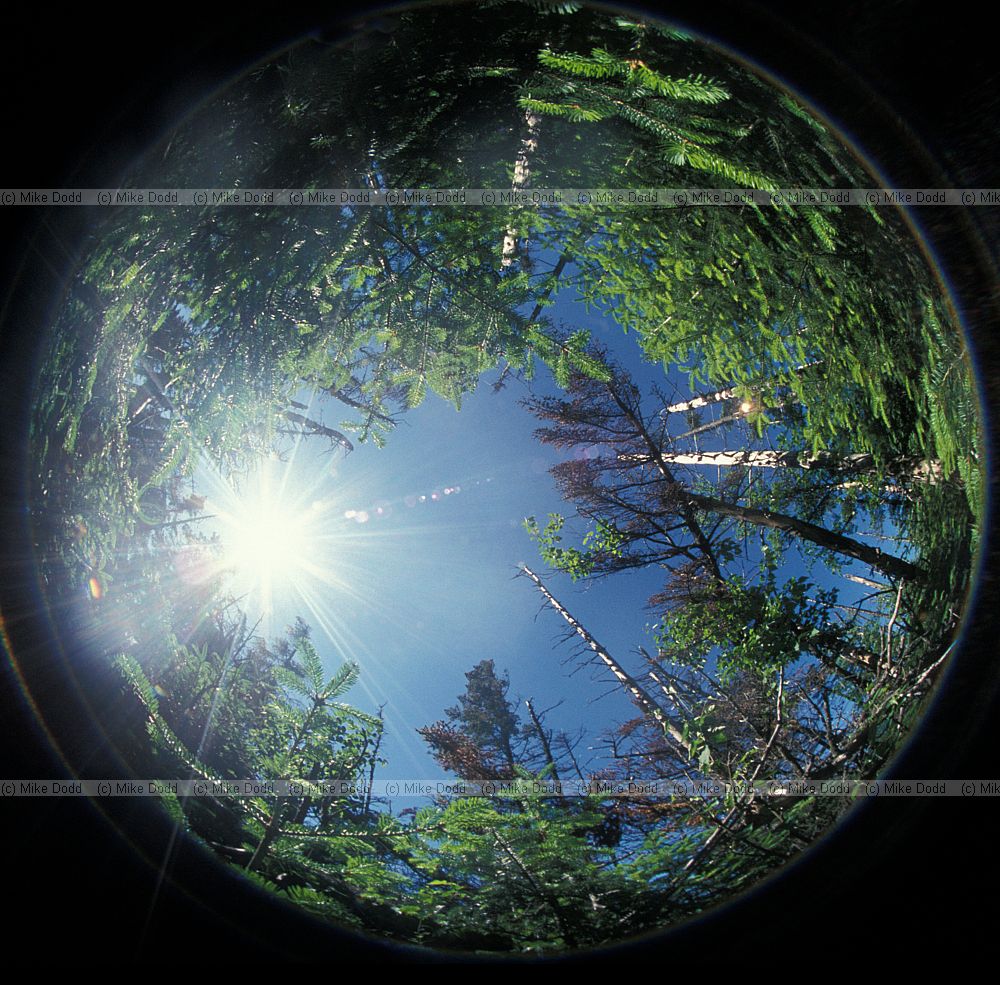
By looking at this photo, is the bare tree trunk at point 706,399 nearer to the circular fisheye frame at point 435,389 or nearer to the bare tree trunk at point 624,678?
the circular fisheye frame at point 435,389

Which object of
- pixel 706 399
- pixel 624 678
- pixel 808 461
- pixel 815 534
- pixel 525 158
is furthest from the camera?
pixel 624 678

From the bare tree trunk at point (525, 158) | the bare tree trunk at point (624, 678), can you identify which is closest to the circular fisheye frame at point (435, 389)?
the bare tree trunk at point (525, 158)

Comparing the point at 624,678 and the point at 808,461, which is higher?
the point at 808,461

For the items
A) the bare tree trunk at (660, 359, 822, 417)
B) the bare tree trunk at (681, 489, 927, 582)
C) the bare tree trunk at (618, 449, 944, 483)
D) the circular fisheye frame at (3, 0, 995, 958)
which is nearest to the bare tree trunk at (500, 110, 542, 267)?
the circular fisheye frame at (3, 0, 995, 958)

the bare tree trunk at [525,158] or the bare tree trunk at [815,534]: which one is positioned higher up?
the bare tree trunk at [525,158]

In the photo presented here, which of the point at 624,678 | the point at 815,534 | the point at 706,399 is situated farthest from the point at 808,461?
the point at 624,678

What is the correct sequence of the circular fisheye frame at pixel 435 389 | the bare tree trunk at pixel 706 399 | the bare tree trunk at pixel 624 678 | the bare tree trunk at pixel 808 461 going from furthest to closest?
the bare tree trunk at pixel 624 678 → the bare tree trunk at pixel 706 399 → the bare tree trunk at pixel 808 461 → the circular fisheye frame at pixel 435 389

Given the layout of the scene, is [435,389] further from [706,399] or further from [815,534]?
[815,534]

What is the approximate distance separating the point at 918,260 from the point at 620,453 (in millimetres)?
5334

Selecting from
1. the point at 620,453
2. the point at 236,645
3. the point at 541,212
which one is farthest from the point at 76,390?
the point at 620,453

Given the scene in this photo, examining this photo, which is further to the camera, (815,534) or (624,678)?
(624,678)

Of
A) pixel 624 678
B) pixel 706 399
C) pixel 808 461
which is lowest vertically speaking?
pixel 624 678

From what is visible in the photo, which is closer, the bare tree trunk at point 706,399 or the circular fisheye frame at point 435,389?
the circular fisheye frame at point 435,389

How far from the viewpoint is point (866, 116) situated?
45.3 inches
